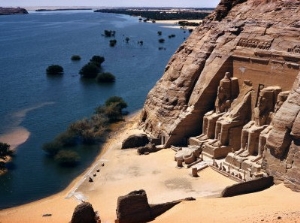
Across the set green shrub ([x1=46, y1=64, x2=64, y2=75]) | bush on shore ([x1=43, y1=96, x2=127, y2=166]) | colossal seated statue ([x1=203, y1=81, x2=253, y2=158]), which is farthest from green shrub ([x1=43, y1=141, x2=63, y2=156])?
green shrub ([x1=46, y1=64, x2=64, y2=75])

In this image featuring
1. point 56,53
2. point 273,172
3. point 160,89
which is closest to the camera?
point 273,172

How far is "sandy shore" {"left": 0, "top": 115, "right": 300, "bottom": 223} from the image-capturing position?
74.3 feet

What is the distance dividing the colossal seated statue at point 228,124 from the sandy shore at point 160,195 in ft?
7.40

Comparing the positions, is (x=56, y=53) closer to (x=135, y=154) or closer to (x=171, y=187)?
(x=135, y=154)

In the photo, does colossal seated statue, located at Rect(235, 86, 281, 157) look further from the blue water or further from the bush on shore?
the bush on shore

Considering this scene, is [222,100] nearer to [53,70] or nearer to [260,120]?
[260,120]

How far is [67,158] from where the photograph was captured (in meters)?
35.8

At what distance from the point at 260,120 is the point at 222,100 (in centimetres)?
421

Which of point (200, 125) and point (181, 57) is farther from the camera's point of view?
point (181, 57)

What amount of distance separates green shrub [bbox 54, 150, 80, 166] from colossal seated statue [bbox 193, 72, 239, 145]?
979 cm

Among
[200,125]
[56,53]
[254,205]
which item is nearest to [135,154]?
[200,125]

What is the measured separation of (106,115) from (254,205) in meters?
25.7

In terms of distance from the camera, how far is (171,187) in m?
28.2

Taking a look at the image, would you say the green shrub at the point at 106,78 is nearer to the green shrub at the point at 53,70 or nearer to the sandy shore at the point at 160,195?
the green shrub at the point at 53,70
